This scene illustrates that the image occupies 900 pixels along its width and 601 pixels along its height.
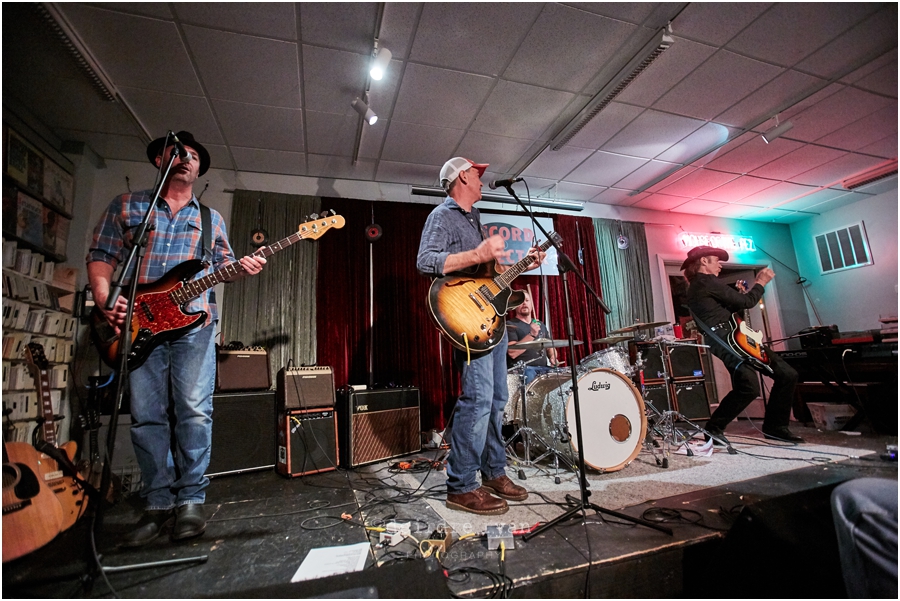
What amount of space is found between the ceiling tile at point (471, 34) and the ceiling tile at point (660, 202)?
157 inches

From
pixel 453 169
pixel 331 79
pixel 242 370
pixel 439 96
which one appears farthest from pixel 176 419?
pixel 439 96

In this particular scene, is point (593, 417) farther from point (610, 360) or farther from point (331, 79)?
point (331, 79)

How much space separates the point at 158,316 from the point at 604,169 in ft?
17.7

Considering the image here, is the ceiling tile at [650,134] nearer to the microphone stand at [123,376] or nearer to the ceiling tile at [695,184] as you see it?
the ceiling tile at [695,184]

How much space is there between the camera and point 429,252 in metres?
2.18

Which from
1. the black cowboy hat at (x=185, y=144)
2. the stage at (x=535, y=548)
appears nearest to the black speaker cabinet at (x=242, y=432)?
the stage at (x=535, y=548)

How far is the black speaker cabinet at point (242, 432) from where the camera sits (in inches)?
→ 125

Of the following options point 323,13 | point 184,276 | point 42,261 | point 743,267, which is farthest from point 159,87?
point 743,267

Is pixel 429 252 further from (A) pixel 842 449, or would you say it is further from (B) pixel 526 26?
(B) pixel 526 26

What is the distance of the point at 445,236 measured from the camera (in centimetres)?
226

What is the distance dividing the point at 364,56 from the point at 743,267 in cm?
327

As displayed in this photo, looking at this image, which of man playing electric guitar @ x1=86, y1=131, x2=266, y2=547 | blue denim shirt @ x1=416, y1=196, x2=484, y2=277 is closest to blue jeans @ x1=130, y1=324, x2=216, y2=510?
man playing electric guitar @ x1=86, y1=131, x2=266, y2=547

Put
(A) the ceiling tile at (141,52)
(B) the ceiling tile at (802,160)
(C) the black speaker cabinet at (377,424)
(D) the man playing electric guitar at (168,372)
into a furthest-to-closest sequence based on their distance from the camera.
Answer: (C) the black speaker cabinet at (377,424) < (A) the ceiling tile at (141,52) < (D) the man playing electric guitar at (168,372) < (B) the ceiling tile at (802,160)

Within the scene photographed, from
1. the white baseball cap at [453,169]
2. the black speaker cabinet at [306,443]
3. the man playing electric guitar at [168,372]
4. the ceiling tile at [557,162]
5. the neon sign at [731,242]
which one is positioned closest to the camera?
the neon sign at [731,242]
